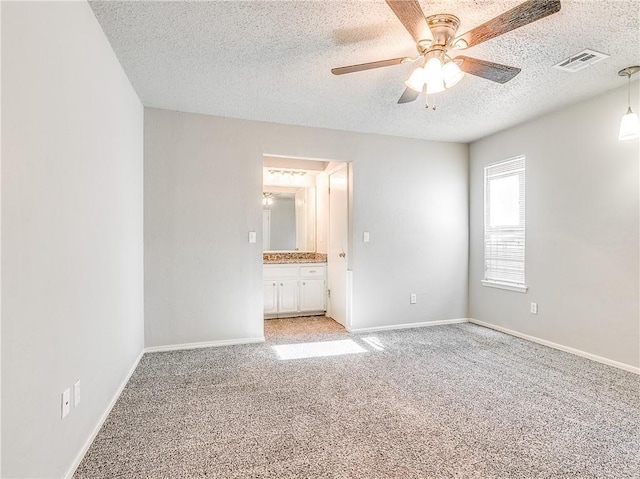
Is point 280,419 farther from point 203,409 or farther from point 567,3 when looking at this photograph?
point 567,3

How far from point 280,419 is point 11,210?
1.74 m

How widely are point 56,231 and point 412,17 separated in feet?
6.28

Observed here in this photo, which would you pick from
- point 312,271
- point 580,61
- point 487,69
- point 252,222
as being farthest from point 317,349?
point 580,61

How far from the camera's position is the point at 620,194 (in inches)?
118

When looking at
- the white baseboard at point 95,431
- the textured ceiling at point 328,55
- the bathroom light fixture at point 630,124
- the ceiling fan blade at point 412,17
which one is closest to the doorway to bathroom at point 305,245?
the textured ceiling at point 328,55

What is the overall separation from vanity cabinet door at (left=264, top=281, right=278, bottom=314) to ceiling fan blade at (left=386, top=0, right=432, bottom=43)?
11.8 ft

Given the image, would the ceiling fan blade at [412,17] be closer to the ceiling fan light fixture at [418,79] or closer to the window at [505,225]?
the ceiling fan light fixture at [418,79]

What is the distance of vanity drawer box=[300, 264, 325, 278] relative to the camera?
196 inches

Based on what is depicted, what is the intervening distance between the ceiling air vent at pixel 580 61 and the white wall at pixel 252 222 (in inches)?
Answer: 78.3

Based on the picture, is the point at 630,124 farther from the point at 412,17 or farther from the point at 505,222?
the point at 412,17

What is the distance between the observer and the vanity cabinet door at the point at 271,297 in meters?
4.80

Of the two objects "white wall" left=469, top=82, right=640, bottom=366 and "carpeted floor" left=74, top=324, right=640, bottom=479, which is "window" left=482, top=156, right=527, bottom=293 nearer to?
"white wall" left=469, top=82, right=640, bottom=366

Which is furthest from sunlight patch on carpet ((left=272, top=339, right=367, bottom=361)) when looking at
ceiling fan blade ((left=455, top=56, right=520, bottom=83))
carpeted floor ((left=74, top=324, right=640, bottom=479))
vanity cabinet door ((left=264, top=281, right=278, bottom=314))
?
ceiling fan blade ((left=455, top=56, right=520, bottom=83))

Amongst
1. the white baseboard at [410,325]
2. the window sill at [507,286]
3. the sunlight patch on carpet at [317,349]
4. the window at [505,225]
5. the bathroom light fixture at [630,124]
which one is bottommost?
the sunlight patch on carpet at [317,349]
